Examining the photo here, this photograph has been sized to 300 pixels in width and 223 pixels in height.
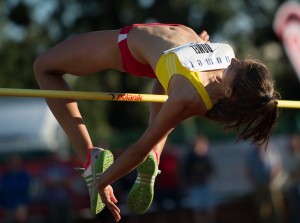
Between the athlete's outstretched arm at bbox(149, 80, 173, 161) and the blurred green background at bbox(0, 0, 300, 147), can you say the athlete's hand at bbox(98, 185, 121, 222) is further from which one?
the blurred green background at bbox(0, 0, 300, 147)

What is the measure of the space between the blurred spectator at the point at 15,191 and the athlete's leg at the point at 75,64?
23.3 ft

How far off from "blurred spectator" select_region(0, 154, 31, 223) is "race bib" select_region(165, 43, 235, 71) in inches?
309

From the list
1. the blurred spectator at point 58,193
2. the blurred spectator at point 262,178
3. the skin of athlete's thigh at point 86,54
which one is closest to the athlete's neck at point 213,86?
the skin of athlete's thigh at point 86,54

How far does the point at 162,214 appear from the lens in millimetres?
14047

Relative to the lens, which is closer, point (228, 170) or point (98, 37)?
point (98, 37)

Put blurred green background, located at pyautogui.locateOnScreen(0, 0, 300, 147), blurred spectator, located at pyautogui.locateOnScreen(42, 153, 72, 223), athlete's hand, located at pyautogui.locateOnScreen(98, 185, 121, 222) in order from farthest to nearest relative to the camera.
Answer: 1. blurred green background, located at pyautogui.locateOnScreen(0, 0, 300, 147)
2. blurred spectator, located at pyautogui.locateOnScreen(42, 153, 72, 223)
3. athlete's hand, located at pyautogui.locateOnScreen(98, 185, 121, 222)

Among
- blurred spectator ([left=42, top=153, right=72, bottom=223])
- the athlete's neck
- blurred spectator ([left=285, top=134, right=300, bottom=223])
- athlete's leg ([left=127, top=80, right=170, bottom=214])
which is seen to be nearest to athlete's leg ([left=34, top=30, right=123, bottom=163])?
athlete's leg ([left=127, top=80, right=170, bottom=214])

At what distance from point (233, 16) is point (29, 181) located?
16.2 m

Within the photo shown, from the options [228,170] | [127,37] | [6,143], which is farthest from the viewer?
[6,143]

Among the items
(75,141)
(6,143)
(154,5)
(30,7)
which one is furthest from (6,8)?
(75,141)

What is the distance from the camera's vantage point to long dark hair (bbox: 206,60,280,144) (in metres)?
5.33

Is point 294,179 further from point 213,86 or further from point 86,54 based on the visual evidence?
point 213,86

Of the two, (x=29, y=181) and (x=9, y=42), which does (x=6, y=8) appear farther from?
(x=29, y=181)

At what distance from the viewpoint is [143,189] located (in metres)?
6.04
